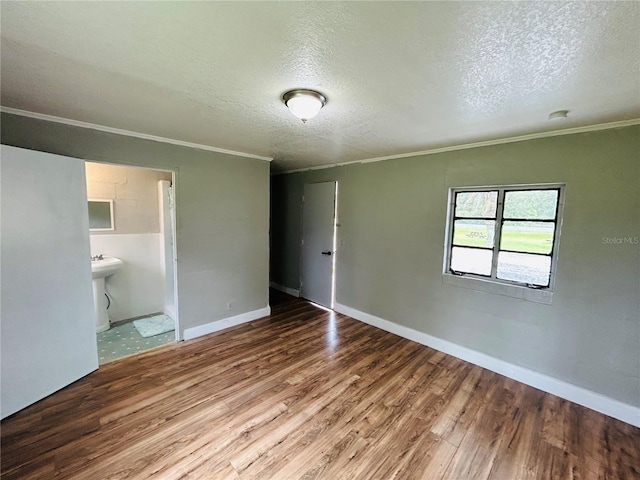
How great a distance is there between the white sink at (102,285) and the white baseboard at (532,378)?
11.7 ft

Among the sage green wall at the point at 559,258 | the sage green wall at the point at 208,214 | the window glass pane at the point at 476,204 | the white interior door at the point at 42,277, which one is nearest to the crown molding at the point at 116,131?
the sage green wall at the point at 208,214

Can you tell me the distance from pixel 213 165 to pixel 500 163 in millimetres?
3206

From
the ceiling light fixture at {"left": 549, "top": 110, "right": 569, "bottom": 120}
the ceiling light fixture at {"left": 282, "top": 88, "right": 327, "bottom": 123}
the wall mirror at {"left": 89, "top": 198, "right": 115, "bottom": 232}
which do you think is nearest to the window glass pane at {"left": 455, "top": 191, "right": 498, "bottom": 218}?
the ceiling light fixture at {"left": 549, "top": 110, "right": 569, "bottom": 120}

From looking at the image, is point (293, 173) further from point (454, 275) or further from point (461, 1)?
point (461, 1)

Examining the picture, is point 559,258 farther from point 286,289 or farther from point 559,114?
point 286,289

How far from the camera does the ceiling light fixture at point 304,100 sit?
1701mm

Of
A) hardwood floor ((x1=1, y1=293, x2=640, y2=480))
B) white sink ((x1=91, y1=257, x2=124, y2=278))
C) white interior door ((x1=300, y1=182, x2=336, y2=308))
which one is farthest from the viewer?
white interior door ((x1=300, y1=182, x2=336, y2=308))

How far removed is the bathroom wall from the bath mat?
0.21 m

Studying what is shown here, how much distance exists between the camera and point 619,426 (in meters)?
2.08

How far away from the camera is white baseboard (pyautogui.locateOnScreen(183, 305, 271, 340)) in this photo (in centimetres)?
328

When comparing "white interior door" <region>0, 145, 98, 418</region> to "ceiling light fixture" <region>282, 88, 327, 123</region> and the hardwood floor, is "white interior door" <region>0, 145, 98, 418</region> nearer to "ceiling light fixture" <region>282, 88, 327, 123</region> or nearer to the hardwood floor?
the hardwood floor

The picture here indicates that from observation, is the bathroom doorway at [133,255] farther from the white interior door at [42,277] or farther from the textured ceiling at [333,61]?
the textured ceiling at [333,61]

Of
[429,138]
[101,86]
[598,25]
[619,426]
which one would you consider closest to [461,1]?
[598,25]

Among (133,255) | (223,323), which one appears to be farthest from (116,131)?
(223,323)
